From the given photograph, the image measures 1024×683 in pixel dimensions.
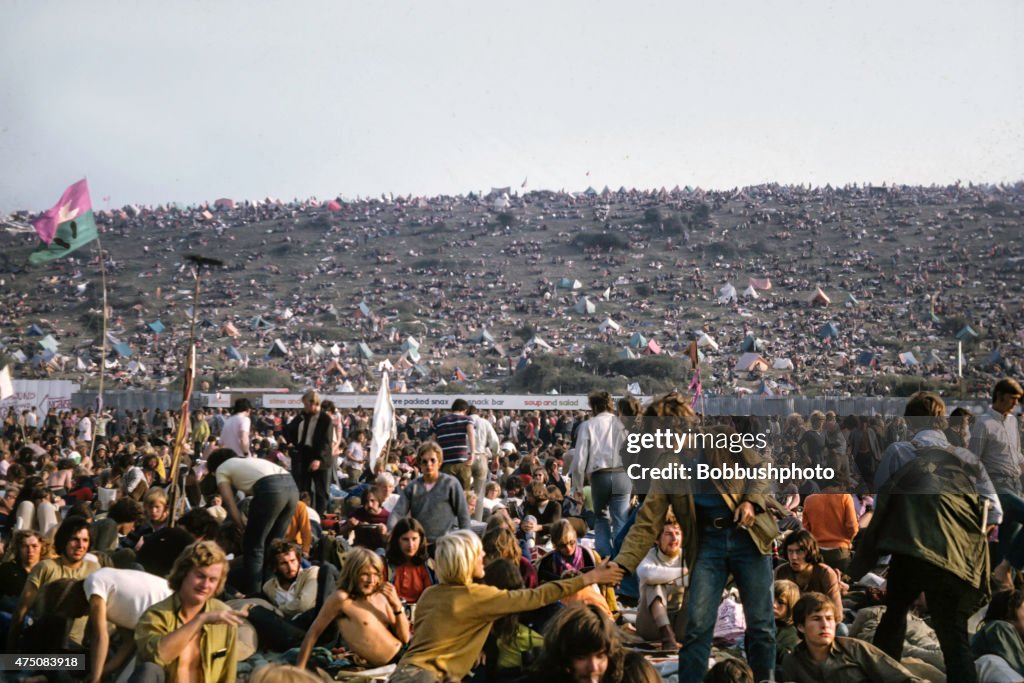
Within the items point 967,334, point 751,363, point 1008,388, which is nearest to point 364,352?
point 751,363

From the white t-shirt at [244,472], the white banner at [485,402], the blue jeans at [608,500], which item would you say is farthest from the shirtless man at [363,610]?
the white banner at [485,402]

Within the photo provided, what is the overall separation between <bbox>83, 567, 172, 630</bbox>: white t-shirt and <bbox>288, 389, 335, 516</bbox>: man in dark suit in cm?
520

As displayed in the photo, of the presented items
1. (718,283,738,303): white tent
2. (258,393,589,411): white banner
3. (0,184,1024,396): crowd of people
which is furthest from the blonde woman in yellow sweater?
(718,283,738,303): white tent

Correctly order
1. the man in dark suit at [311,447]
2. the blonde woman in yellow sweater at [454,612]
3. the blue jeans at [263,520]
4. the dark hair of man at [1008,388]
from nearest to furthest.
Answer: the blonde woman in yellow sweater at [454,612]
the dark hair of man at [1008,388]
the blue jeans at [263,520]
the man in dark suit at [311,447]

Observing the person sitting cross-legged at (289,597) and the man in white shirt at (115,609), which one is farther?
the person sitting cross-legged at (289,597)

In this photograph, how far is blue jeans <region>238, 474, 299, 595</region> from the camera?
25.9ft

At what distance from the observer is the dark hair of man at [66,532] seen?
6520mm

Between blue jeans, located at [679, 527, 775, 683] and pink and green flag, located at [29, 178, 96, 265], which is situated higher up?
pink and green flag, located at [29, 178, 96, 265]

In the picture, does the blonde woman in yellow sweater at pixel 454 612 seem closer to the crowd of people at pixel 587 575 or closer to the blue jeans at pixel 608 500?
the crowd of people at pixel 587 575

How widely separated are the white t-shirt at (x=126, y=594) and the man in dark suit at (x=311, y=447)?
5202 mm

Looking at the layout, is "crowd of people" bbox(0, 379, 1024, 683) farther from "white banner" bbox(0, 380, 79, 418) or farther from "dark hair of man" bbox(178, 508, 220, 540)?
"white banner" bbox(0, 380, 79, 418)

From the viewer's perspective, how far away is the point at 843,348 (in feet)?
186

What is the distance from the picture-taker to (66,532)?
652 cm

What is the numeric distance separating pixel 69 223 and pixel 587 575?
16.6 meters
